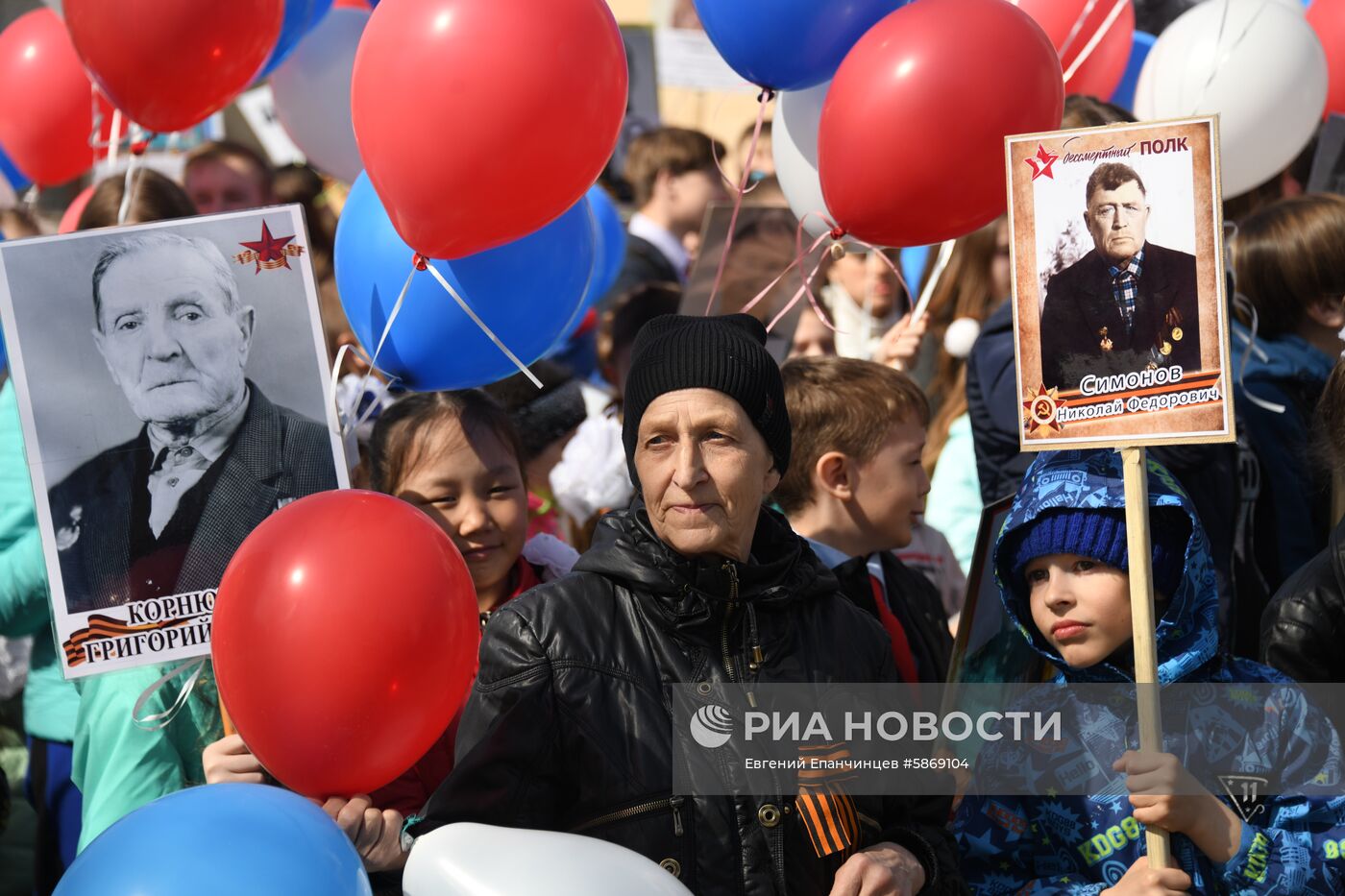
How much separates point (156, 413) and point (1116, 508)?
187 cm

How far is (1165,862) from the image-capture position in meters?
2.69

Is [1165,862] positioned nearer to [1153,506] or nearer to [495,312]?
[1153,506]

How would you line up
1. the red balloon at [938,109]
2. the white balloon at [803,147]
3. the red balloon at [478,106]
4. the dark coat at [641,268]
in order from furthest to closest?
the dark coat at [641,268] → the white balloon at [803,147] → the red balloon at [938,109] → the red balloon at [478,106]

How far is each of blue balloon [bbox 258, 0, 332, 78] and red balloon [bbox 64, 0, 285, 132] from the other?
0.24 meters

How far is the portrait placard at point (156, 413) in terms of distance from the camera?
9.71 feet

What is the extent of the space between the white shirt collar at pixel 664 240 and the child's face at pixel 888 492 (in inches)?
115

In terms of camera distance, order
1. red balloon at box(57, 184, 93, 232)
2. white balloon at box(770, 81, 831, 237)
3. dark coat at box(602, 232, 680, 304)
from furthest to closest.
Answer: dark coat at box(602, 232, 680, 304) < red balloon at box(57, 184, 93, 232) < white balloon at box(770, 81, 831, 237)

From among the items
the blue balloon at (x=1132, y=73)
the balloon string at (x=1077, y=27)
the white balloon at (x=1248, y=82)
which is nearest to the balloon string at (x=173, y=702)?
the balloon string at (x=1077, y=27)

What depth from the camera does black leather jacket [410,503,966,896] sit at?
2586mm

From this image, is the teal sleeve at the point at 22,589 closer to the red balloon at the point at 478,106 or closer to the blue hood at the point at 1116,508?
the red balloon at the point at 478,106

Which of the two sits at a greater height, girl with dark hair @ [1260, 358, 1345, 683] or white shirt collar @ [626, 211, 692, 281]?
white shirt collar @ [626, 211, 692, 281]

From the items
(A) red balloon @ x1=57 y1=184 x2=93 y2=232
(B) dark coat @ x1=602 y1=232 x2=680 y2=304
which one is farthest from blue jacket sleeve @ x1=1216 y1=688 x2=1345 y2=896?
(B) dark coat @ x1=602 y1=232 x2=680 y2=304

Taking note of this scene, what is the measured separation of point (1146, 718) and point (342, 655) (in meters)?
1.37

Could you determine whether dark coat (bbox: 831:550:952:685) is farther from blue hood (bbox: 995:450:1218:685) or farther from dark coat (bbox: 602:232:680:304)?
dark coat (bbox: 602:232:680:304)
